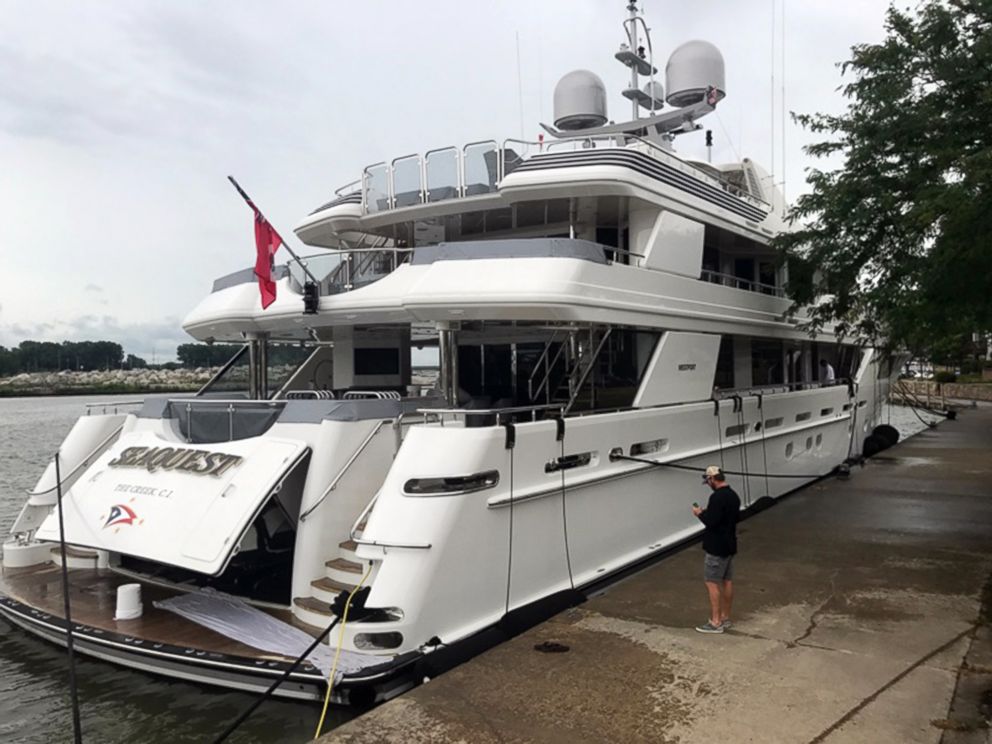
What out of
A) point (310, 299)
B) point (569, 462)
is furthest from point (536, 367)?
point (310, 299)

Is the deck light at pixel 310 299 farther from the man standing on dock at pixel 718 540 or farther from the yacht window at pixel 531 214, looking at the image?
the man standing on dock at pixel 718 540

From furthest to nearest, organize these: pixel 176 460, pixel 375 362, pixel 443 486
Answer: pixel 375 362 < pixel 176 460 < pixel 443 486

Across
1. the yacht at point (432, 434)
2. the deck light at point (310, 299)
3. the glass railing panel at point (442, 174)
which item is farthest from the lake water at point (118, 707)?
the glass railing panel at point (442, 174)

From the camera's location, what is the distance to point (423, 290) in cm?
779

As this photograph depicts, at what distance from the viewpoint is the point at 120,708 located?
632 cm

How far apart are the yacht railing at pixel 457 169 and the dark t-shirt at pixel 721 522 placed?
15.9 feet

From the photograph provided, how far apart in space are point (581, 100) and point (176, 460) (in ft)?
33.0

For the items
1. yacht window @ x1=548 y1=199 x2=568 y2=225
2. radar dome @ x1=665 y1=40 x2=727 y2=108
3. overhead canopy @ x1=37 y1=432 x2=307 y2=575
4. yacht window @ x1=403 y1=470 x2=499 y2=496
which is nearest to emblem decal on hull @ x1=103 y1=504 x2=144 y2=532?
overhead canopy @ x1=37 y1=432 x2=307 y2=575

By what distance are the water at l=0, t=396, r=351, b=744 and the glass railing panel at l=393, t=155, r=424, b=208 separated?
6.41 metres

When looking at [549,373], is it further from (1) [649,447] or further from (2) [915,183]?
(2) [915,183]

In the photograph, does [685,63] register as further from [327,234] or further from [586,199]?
[327,234]

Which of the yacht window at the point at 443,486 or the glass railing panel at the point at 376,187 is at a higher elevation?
the glass railing panel at the point at 376,187

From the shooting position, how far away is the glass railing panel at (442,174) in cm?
1000

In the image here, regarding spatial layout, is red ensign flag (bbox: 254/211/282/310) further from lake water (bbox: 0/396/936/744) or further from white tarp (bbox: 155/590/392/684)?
lake water (bbox: 0/396/936/744)
